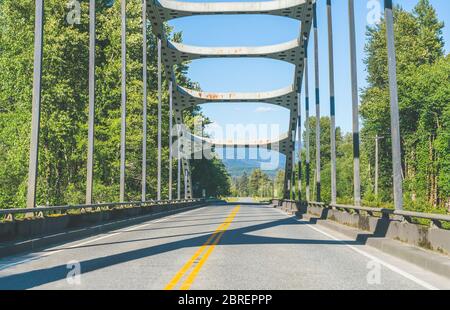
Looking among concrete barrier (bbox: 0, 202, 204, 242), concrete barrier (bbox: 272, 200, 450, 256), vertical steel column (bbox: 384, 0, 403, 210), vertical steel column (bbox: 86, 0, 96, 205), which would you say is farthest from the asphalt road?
vertical steel column (bbox: 86, 0, 96, 205)

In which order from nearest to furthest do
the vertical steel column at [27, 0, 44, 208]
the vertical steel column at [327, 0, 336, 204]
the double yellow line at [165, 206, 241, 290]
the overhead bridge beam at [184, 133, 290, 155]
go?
1. the double yellow line at [165, 206, 241, 290]
2. the vertical steel column at [27, 0, 44, 208]
3. the vertical steel column at [327, 0, 336, 204]
4. the overhead bridge beam at [184, 133, 290, 155]

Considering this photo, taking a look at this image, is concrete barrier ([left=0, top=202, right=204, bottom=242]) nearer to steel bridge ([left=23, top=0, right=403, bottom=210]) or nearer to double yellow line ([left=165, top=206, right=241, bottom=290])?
steel bridge ([left=23, top=0, right=403, bottom=210])

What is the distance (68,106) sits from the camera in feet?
152

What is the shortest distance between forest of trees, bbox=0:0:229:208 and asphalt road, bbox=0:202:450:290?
82.9 ft

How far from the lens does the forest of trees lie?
38281 mm

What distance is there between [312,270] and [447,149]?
51.7 m

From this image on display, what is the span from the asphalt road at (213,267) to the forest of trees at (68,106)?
25.3 m

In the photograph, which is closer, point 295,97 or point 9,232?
point 9,232

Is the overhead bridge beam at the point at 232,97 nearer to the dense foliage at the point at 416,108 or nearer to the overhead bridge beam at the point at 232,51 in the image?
the overhead bridge beam at the point at 232,51

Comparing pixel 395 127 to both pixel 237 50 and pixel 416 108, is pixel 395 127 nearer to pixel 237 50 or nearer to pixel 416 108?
pixel 237 50

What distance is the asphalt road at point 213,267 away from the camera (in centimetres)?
775
